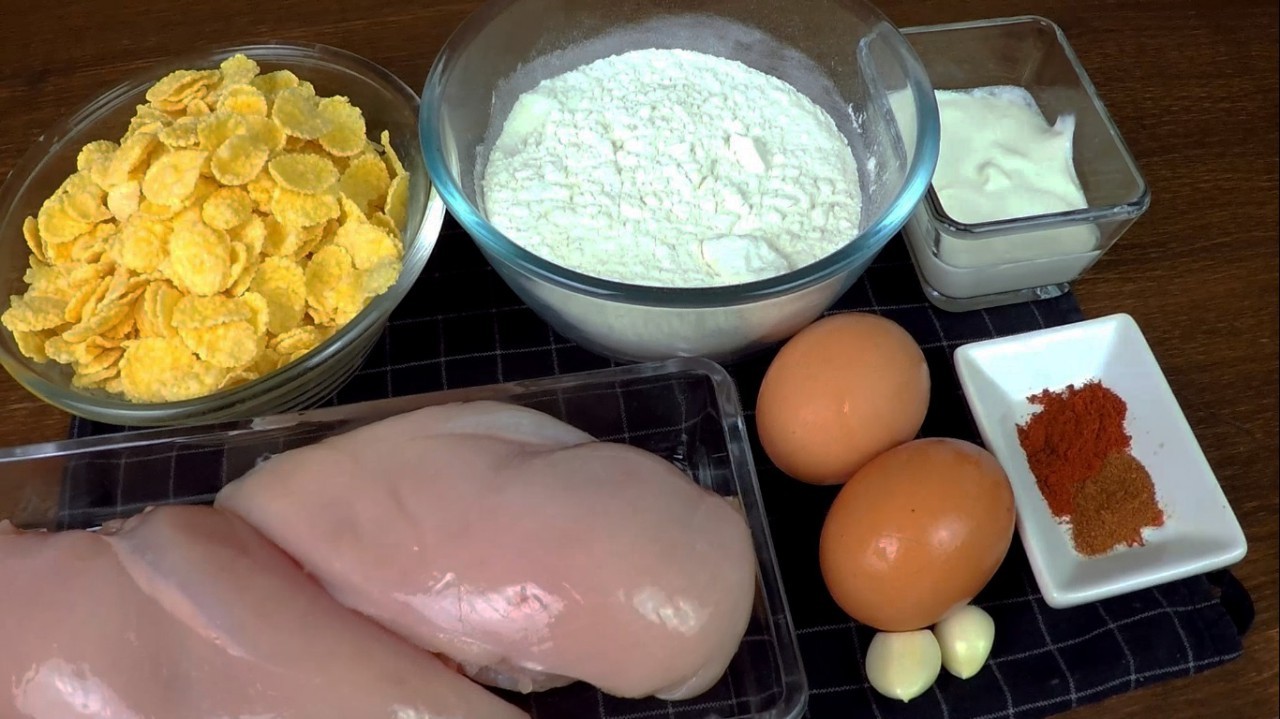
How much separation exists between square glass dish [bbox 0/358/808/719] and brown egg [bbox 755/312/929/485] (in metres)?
0.06

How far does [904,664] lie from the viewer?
0.75 m

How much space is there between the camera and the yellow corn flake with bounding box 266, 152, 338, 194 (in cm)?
83

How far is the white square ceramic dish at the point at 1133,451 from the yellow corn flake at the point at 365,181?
0.60 meters

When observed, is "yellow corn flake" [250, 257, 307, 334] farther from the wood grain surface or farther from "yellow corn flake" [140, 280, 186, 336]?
the wood grain surface

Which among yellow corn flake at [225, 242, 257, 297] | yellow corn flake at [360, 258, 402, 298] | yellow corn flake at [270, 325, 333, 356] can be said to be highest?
yellow corn flake at [225, 242, 257, 297]

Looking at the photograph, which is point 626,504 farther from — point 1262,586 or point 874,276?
point 1262,586

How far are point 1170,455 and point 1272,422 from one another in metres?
0.19

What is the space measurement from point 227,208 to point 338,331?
5.9 inches

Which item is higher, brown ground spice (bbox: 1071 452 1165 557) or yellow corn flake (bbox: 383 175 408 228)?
yellow corn flake (bbox: 383 175 408 228)

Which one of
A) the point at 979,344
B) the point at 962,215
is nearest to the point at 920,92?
the point at 962,215

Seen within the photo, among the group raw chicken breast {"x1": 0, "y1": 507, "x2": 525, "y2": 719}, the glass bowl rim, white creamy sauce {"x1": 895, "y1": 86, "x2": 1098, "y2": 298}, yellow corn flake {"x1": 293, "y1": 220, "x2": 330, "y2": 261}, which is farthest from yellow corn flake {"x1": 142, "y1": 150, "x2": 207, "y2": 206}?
white creamy sauce {"x1": 895, "y1": 86, "x2": 1098, "y2": 298}

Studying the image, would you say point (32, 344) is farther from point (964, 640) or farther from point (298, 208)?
point (964, 640)

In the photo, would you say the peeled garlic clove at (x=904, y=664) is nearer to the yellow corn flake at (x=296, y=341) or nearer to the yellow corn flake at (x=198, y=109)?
the yellow corn flake at (x=296, y=341)

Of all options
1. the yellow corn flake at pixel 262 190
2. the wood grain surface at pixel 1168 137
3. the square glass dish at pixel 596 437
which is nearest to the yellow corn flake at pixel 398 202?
the yellow corn flake at pixel 262 190
